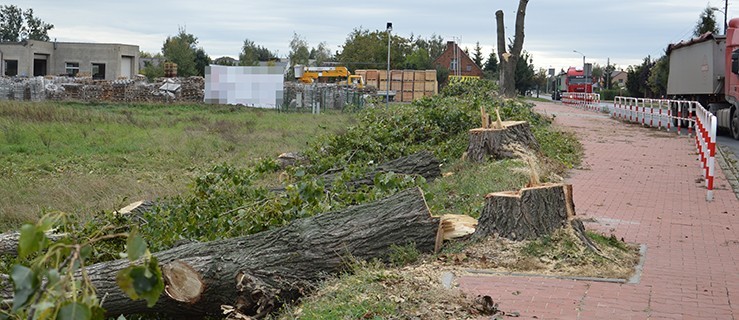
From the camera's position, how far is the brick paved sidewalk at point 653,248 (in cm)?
700

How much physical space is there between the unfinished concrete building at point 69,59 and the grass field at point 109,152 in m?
40.7

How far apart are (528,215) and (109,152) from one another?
1658 centimetres

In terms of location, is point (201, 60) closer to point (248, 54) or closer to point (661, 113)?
point (248, 54)

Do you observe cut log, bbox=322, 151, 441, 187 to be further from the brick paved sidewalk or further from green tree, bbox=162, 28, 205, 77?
green tree, bbox=162, 28, 205, 77

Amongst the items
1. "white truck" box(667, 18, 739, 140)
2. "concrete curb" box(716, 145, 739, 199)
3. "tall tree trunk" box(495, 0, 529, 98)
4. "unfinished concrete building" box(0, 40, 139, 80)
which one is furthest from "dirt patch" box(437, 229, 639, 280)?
"unfinished concrete building" box(0, 40, 139, 80)

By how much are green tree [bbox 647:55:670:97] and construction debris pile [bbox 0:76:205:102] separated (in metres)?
31.9

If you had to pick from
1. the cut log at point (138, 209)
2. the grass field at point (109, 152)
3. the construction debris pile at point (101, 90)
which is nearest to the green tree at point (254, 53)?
the construction debris pile at point (101, 90)

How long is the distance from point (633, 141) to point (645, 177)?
8911 millimetres

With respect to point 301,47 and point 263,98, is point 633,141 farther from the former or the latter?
point 301,47

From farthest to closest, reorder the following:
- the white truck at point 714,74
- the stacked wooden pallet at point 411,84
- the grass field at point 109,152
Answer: the stacked wooden pallet at point 411,84
the white truck at point 714,74
the grass field at point 109,152

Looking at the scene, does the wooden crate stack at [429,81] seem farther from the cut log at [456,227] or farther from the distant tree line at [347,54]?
the cut log at [456,227]

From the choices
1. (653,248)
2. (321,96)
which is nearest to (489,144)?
(653,248)

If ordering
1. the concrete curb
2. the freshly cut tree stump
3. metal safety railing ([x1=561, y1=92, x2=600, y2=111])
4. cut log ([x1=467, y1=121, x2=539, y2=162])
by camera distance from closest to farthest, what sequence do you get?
the freshly cut tree stump → cut log ([x1=467, y1=121, x2=539, y2=162]) → the concrete curb → metal safety railing ([x1=561, y1=92, x2=600, y2=111])

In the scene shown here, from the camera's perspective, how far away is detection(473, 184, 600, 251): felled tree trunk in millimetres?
8609
